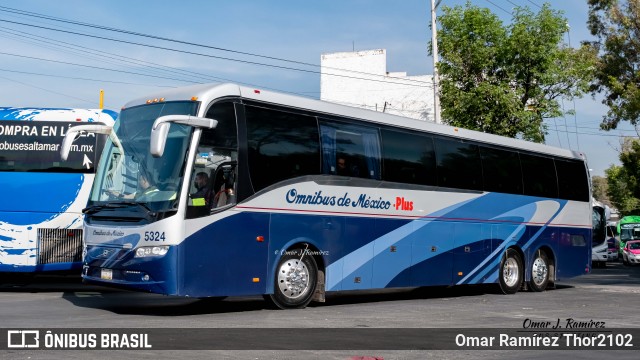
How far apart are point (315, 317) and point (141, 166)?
3426 mm

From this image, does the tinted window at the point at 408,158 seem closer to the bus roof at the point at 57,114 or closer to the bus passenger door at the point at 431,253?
the bus passenger door at the point at 431,253

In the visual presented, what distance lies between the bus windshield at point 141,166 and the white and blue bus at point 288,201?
2 cm

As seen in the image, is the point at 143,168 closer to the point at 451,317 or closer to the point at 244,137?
the point at 244,137

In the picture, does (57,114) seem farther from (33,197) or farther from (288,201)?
(288,201)

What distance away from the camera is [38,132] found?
17688mm

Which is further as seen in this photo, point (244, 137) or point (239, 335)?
point (244, 137)

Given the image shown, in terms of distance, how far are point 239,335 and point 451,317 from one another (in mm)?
4378

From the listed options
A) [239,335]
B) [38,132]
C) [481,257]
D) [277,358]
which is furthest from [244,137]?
[481,257]

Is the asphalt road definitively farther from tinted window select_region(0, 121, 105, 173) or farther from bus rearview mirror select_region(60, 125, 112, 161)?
tinted window select_region(0, 121, 105, 173)

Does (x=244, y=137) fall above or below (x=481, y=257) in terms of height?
above

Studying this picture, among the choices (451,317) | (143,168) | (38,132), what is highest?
(38,132)

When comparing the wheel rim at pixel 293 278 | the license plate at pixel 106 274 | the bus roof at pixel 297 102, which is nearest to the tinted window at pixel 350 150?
the bus roof at pixel 297 102

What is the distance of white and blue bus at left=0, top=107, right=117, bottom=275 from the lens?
17.2m

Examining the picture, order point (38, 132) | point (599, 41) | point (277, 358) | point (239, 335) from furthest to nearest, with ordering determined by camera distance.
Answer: point (599, 41)
point (38, 132)
point (239, 335)
point (277, 358)
